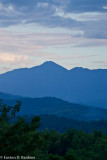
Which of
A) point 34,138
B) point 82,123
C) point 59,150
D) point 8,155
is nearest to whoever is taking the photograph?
point 8,155

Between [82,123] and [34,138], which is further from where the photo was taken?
[82,123]

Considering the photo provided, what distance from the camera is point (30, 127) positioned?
49.8 ft

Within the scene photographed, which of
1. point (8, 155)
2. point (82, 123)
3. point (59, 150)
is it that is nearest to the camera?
point (8, 155)

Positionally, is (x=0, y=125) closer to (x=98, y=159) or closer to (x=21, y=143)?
(x=21, y=143)

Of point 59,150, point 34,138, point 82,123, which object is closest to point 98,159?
point 59,150

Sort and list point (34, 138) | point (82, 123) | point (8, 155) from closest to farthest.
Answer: point (8, 155) < point (34, 138) < point (82, 123)

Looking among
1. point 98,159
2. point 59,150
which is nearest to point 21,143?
point 98,159

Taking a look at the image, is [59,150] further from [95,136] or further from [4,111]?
[4,111]

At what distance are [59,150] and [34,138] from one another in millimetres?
52950

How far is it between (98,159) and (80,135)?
15.8 metres

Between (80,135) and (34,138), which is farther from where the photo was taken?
(80,135)

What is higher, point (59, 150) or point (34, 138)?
point (34, 138)

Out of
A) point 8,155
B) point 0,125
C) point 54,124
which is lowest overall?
point 54,124

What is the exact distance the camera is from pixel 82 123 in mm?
190875
